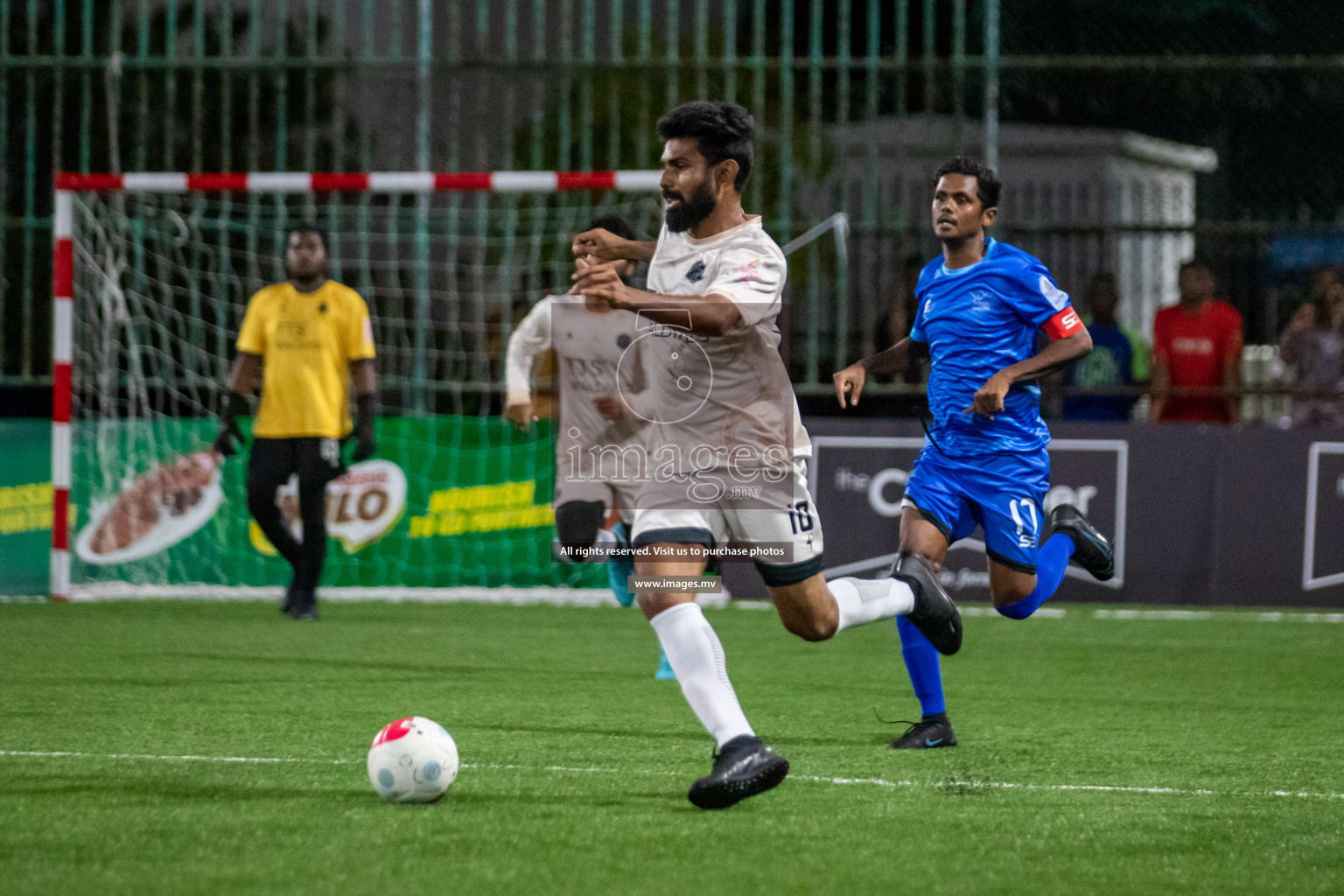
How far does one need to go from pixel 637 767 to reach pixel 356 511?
5.74m

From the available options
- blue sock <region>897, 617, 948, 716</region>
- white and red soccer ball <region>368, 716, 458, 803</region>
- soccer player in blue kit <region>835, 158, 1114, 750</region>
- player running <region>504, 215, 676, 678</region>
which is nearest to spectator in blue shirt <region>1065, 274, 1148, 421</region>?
player running <region>504, 215, 676, 678</region>

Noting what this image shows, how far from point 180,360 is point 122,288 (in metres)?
0.59

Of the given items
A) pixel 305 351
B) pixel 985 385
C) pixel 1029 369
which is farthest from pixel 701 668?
pixel 305 351

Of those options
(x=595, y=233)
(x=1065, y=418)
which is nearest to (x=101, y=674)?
(x=595, y=233)

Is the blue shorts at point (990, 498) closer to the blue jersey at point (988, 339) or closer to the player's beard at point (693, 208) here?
the blue jersey at point (988, 339)

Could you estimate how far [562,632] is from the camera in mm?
8930

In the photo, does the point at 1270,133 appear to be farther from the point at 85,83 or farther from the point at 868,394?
the point at 85,83

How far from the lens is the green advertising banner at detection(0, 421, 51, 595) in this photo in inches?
398

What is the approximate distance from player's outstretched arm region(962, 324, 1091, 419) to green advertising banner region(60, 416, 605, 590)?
508 cm

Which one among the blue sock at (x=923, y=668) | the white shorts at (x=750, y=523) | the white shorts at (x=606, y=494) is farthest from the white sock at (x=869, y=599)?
the white shorts at (x=606, y=494)

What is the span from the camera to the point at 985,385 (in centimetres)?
568

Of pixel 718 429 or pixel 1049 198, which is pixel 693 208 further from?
pixel 1049 198

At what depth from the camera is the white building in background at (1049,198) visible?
10.7m

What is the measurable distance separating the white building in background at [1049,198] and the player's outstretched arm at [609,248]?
5.53 metres
